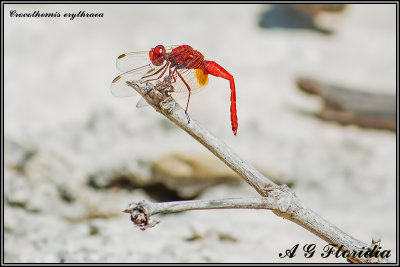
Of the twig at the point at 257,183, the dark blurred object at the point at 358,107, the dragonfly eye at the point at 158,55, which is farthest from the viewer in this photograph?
the dark blurred object at the point at 358,107

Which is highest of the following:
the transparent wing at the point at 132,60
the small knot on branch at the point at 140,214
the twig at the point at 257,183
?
the transparent wing at the point at 132,60

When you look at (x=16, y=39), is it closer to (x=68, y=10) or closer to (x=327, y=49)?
(x=68, y=10)

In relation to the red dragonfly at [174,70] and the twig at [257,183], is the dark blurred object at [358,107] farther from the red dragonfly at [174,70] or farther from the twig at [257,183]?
the twig at [257,183]

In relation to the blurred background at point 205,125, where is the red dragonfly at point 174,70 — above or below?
below

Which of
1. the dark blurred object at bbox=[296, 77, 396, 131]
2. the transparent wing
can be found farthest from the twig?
the dark blurred object at bbox=[296, 77, 396, 131]

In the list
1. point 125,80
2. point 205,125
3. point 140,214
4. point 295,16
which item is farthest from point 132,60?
point 295,16

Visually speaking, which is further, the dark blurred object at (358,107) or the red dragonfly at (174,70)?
the dark blurred object at (358,107)

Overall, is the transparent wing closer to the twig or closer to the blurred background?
the twig

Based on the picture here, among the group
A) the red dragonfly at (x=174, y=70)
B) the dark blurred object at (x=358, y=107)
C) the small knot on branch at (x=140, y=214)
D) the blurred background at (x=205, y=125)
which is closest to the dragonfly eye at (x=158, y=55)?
the red dragonfly at (x=174, y=70)
